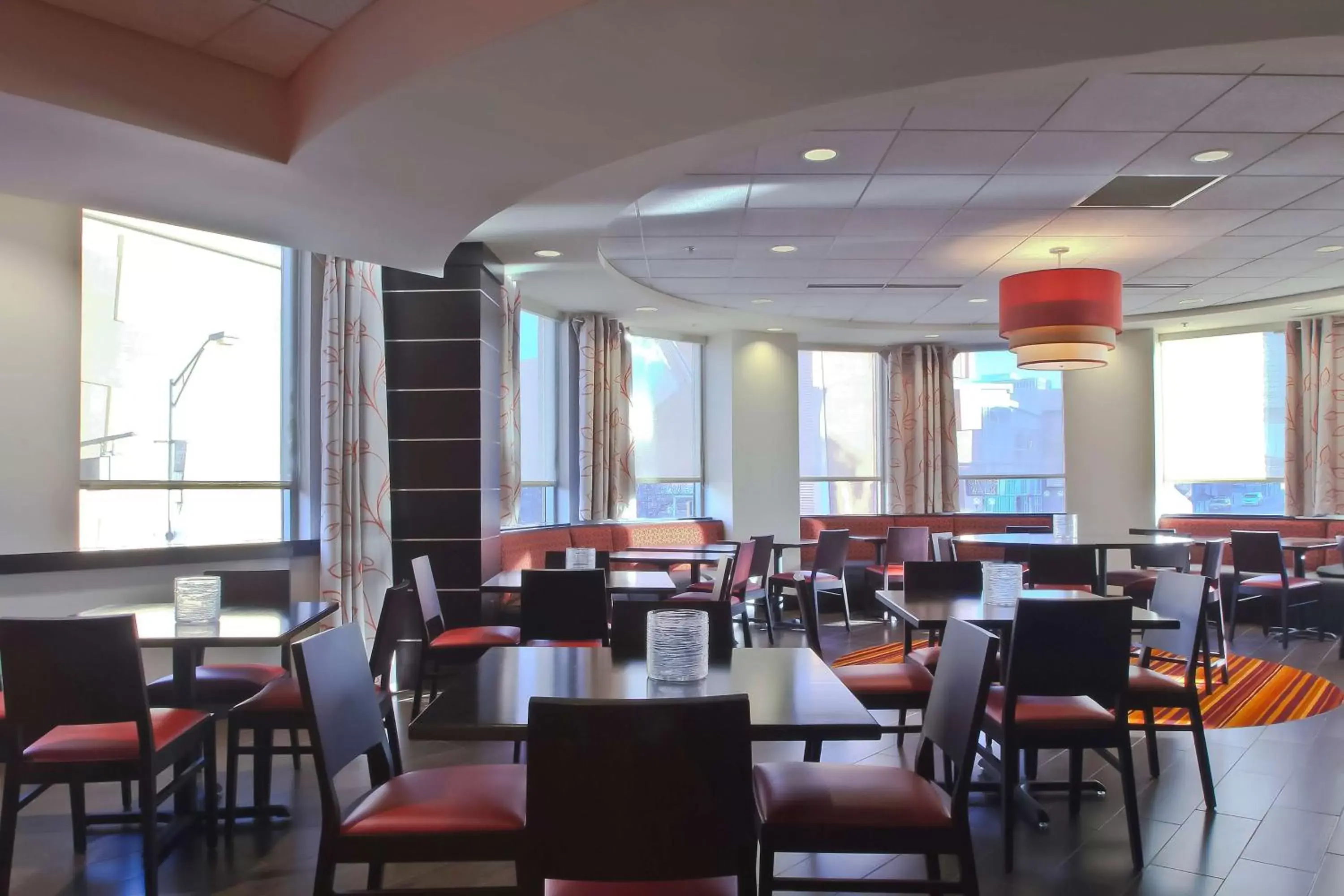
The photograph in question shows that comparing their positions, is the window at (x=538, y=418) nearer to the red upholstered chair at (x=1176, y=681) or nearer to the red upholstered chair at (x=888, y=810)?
the red upholstered chair at (x=1176, y=681)

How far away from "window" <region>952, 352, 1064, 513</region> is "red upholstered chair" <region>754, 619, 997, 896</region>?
27.1 ft

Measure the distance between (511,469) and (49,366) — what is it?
3.00 m

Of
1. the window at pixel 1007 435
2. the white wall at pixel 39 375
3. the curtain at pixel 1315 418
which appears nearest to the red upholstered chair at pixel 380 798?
the white wall at pixel 39 375

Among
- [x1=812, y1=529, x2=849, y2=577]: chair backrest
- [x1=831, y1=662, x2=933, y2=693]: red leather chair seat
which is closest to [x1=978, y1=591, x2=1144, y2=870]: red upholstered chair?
[x1=831, y1=662, x2=933, y2=693]: red leather chair seat

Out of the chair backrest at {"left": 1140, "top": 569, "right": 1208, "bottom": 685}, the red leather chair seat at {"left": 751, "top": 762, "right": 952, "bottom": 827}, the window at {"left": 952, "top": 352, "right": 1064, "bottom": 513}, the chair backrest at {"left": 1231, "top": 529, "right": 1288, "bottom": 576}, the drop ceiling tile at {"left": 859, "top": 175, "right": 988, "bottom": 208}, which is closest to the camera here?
the red leather chair seat at {"left": 751, "top": 762, "right": 952, "bottom": 827}

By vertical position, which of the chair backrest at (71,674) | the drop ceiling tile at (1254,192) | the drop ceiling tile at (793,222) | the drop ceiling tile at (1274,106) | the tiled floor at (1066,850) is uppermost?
the drop ceiling tile at (1254,192)

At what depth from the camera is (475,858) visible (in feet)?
6.63

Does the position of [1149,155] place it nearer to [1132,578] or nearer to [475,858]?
[1132,578]

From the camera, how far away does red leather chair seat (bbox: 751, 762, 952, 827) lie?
2.06 metres

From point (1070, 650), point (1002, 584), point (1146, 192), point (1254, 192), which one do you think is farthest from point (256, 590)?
point (1254, 192)

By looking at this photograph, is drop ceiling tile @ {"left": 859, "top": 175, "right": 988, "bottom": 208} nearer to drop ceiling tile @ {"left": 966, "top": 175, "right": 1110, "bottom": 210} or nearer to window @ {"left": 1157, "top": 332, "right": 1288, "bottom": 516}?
drop ceiling tile @ {"left": 966, "top": 175, "right": 1110, "bottom": 210}

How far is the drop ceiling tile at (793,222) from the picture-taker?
5.32m

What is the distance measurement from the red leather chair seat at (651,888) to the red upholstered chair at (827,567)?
5.08 metres

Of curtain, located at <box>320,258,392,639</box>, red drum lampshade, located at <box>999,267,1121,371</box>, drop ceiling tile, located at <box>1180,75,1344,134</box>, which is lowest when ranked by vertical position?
curtain, located at <box>320,258,392,639</box>
